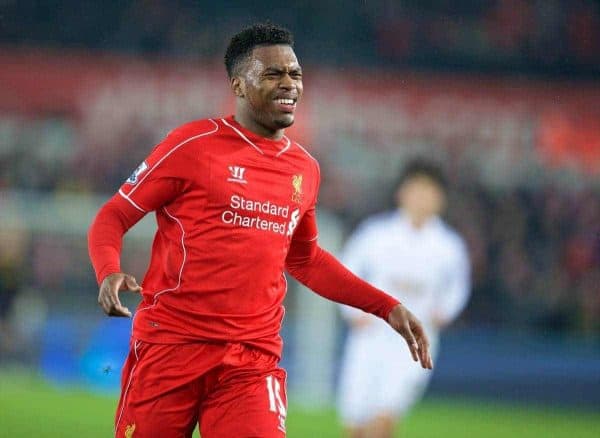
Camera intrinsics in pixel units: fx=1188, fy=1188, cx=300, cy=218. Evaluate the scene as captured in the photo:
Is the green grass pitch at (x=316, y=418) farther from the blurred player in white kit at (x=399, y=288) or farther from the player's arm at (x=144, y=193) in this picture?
the player's arm at (x=144, y=193)

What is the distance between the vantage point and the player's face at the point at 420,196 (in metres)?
8.35

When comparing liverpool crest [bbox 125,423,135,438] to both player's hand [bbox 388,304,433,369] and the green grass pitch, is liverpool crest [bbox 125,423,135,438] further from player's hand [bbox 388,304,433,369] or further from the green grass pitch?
the green grass pitch

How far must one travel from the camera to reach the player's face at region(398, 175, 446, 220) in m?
8.35

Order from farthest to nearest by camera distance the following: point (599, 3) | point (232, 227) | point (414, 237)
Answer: point (599, 3)
point (414, 237)
point (232, 227)

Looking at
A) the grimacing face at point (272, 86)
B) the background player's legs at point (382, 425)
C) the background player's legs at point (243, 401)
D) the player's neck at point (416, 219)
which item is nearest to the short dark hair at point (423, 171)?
the player's neck at point (416, 219)

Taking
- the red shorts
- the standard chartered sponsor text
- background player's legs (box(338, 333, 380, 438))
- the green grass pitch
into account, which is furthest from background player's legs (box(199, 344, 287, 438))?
the green grass pitch

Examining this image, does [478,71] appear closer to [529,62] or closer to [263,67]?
[529,62]

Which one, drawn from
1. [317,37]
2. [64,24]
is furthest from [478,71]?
[64,24]

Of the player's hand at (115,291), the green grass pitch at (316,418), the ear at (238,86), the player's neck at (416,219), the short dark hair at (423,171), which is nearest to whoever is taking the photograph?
the player's hand at (115,291)

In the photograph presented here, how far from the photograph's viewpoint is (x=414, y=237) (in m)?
8.48

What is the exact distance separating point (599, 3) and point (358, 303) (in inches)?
576

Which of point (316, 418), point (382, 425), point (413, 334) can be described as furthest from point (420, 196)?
point (413, 334)

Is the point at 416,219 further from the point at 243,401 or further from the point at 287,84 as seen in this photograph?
the point at 243,401

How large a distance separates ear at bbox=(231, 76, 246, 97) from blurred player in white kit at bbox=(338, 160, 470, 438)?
12.4 feet
